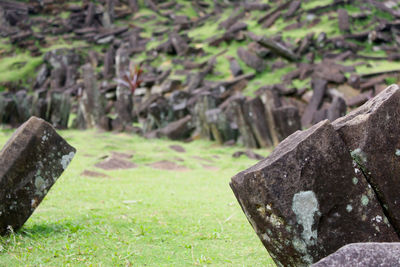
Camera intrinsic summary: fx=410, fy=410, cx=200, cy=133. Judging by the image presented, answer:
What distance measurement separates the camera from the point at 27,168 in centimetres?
332

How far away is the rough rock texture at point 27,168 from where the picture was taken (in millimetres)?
3234

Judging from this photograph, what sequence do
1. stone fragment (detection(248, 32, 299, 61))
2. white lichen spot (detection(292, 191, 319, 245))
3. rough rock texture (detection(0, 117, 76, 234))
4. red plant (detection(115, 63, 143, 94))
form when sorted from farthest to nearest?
red plant (detection(115, 63, 143, 94)) → stone fragment (detection(248, 32, 299, 61)) → rough rock texture (detection(0, 117, 76, 234)) → white lichen spot (detection(292, 191, 319, 245))

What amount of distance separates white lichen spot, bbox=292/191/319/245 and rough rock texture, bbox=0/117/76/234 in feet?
7.18

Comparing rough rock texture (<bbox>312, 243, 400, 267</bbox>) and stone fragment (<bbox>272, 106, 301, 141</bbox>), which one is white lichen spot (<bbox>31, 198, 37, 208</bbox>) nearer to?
rough rock texture (<bbox>312, 243, 400, 267</bbox>)

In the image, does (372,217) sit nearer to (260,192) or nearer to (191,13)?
(260,192)

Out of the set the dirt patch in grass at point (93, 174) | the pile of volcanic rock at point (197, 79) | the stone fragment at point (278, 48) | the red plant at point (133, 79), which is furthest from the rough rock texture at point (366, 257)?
the red plant at point (133, 79)

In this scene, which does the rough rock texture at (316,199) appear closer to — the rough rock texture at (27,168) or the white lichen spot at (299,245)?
the white lichen spot at (299,245)

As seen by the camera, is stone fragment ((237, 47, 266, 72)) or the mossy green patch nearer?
stone fragment ((237, 47, 266, 72))

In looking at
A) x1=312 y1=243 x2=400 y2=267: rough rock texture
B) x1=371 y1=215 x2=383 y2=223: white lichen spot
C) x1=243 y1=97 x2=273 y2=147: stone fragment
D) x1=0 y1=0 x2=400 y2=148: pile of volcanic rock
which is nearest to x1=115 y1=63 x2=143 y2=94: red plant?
x1=0 y1=0 x2=400 y2=148: pile of volcanic rock

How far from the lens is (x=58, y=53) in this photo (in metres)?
24.1

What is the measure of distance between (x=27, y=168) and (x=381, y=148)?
263 centimetres

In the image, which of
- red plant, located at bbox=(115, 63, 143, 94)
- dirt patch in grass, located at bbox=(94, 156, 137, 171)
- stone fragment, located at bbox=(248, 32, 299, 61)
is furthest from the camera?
red plant, located at bbox=(115, 63, 143, 94)

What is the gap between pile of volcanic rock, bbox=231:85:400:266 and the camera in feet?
7.02

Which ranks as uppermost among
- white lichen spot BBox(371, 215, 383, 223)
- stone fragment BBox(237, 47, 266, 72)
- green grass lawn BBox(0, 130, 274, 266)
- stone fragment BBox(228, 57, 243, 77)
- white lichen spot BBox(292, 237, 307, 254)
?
white lichen spot BBox(371, 215, 383, 223)
